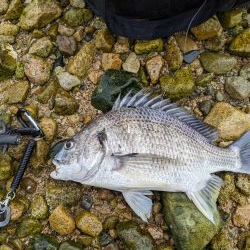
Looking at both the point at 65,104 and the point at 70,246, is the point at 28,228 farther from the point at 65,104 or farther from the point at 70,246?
the point at 65,104

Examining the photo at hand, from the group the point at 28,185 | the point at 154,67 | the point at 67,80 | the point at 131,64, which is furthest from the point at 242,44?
the point at 28,185

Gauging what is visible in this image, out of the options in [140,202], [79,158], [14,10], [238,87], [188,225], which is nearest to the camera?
→ [79,158]

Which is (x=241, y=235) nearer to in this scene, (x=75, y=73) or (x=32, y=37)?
(x=75, y=73)

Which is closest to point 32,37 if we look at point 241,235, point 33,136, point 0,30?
point 0,30

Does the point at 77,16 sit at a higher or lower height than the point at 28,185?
higher

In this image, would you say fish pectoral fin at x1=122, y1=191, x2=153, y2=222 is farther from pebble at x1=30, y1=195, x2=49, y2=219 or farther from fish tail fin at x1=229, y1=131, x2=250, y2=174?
fish tail fin at x1=229, y1=131, x2=250, y2=174

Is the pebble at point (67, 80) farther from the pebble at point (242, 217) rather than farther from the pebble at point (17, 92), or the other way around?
the pebble at point (242, 217)
